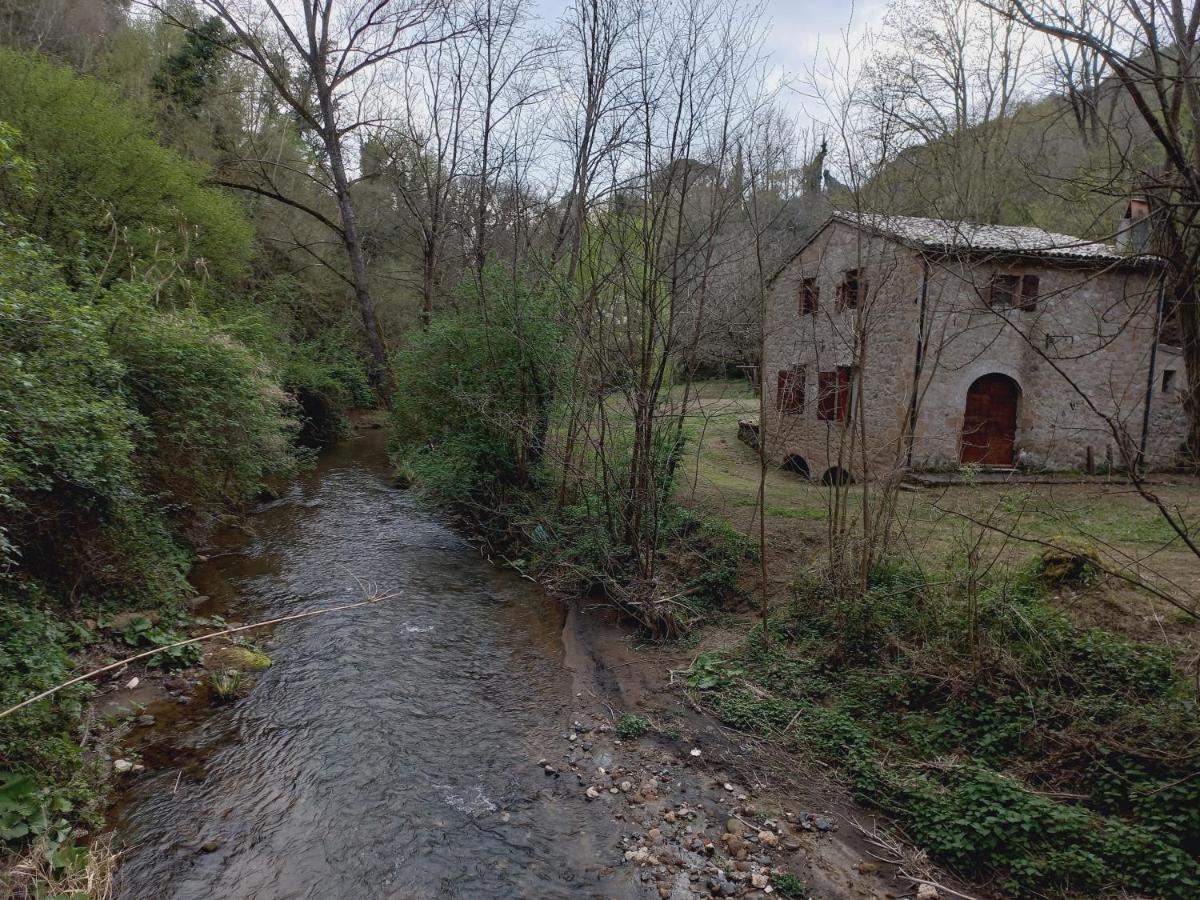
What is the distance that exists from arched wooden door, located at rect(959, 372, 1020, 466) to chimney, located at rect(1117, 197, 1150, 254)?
12.7 feet

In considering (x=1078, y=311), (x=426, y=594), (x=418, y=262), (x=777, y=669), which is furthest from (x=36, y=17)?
(x=1078, y=311)

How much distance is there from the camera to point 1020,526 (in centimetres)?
855

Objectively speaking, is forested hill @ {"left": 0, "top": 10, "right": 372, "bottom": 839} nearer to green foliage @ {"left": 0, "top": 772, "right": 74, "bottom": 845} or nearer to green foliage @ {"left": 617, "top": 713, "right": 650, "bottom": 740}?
green foliage @ {"left": 0, "top": 772, "right": 74, "bottom": 845}

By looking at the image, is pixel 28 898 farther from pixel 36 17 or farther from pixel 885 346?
pixel 36 17

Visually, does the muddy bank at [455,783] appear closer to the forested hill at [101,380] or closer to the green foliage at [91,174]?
the forested hill at [101,380]

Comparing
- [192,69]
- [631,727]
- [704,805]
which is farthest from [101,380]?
[192,69]

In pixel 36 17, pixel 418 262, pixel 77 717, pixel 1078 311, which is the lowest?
pixel 77 717

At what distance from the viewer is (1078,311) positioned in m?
14.2

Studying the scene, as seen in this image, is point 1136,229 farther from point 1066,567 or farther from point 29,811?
point 29,811

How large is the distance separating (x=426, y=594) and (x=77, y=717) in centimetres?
444

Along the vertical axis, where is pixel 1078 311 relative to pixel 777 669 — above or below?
above

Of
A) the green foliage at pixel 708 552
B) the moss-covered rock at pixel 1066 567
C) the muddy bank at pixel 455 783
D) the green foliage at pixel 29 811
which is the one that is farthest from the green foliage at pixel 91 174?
the moss-covered rock at pixel 1066 567

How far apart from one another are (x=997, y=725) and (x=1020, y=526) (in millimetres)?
4489

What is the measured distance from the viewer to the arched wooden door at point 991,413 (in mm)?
14375
